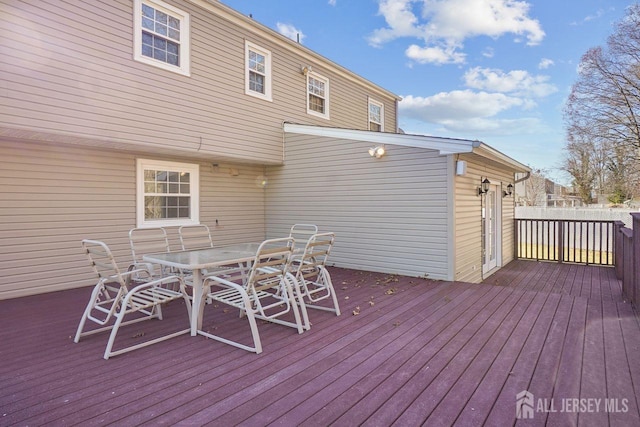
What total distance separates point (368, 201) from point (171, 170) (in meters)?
3.82

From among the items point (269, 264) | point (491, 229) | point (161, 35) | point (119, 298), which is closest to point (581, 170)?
point (491, 229)

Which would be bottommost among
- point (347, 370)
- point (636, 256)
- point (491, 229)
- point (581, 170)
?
point (347, 370)

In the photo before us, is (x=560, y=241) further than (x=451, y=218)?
Yes

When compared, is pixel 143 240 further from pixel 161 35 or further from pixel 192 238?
pixel 161 35

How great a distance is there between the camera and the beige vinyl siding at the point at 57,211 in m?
4.82

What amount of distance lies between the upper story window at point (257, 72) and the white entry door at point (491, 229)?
5250 mm

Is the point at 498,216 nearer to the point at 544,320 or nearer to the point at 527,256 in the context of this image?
the point at 527,256

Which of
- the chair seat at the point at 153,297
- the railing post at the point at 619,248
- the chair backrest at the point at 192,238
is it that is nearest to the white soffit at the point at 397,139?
the chair backrest at the point at 192,238

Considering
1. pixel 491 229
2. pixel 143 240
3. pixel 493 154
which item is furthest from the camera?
pixel 491 229

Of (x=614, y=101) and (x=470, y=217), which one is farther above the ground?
(x=614, y=101)

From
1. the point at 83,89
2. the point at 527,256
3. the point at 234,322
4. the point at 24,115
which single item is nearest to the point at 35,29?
the point at 83,89

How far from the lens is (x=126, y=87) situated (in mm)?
5117

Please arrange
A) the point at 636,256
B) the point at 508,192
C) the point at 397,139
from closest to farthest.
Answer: the point at 636,256, the point at 397,139, the point at 508,192

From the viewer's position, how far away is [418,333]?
3.40 m
